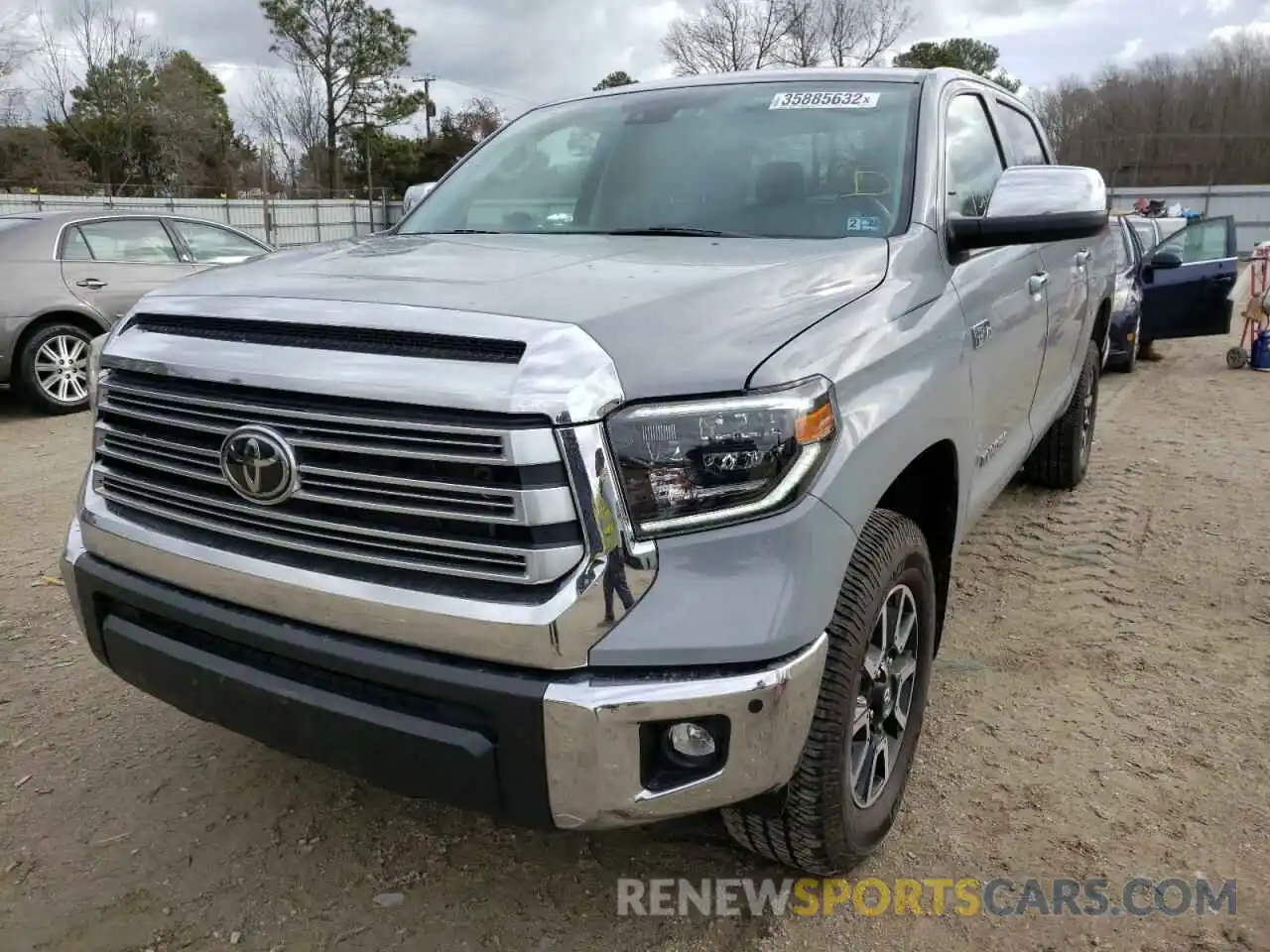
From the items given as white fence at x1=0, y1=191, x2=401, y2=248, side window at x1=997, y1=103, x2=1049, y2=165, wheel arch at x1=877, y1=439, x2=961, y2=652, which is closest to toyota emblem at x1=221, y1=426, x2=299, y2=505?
wheel arch at x1=877, y1=439, x2=961, y2=652

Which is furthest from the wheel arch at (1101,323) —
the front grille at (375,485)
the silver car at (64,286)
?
the silver car at (64,286)

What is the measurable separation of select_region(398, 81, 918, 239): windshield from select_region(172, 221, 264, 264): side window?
598cm

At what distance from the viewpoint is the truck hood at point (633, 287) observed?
183 cm

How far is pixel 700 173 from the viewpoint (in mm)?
2998

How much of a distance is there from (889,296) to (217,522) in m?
1.57

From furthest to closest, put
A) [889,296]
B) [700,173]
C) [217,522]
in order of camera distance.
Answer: [700,173] → [889,296] → [217,522]

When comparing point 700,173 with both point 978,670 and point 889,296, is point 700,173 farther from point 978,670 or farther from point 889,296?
point 978,670

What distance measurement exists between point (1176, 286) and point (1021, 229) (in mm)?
9069

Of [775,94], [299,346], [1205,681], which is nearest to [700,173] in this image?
[775,94]

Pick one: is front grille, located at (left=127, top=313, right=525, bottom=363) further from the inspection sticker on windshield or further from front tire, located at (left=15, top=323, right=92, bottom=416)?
front tire, located at (left=15, top=323, right=92, bottom=416)

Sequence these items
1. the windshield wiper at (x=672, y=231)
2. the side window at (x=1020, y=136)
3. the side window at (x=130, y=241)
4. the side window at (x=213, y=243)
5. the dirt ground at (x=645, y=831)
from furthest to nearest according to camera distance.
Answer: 1. the side window at (x=213, y=243)
2. the side window at (x=130, y=241)
3. the side window at (x=1020, y=136)
4. the windshield wiper at (x=672, y=231)
5. the dirt ground at (x=645, y=831)

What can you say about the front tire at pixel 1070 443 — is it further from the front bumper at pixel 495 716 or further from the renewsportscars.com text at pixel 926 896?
the front bumper at pixel 495 716

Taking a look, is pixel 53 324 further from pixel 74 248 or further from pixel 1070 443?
pixel 1070 443

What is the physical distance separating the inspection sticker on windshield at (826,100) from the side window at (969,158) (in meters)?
0.26
